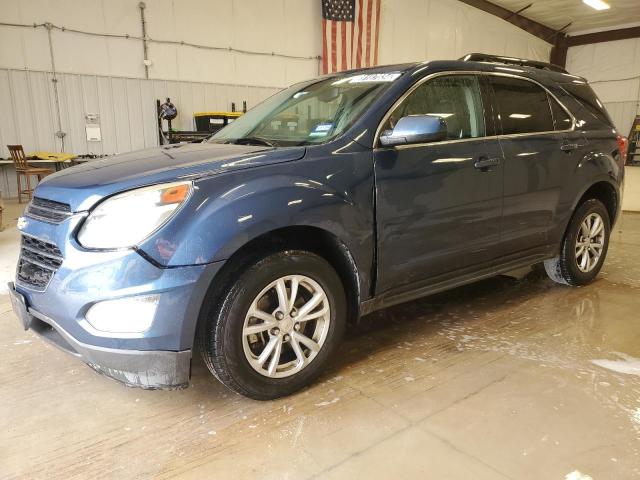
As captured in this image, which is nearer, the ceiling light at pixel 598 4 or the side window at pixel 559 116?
the side window at pixel 559 116

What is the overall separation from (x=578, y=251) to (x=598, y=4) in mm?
14938

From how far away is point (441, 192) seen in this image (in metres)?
2.55

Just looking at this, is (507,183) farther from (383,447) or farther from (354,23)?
(354,23)

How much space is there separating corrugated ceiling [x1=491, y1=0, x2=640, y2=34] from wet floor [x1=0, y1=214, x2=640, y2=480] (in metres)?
16.2

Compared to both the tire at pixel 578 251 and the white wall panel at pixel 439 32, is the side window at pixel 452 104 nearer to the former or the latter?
the tire at pixel 578 251

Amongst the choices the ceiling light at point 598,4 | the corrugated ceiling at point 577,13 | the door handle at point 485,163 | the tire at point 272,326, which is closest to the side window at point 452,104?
the door handle at point 485,163

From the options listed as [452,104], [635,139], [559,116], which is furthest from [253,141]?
[635,139]

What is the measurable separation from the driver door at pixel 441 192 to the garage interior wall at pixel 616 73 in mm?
18721

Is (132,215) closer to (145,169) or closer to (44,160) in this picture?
(145,169)

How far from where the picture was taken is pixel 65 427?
204 centimetres

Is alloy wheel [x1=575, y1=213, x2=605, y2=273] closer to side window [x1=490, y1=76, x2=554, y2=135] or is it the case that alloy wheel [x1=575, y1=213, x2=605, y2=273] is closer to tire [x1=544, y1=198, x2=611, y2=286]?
tire [x1=544, y1=198, x2=611, y2=286]

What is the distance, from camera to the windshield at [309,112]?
2432mm

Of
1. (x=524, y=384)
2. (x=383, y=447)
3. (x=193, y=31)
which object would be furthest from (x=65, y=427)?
(x=193, y=31)

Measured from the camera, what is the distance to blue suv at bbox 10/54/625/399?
1.83 metres
